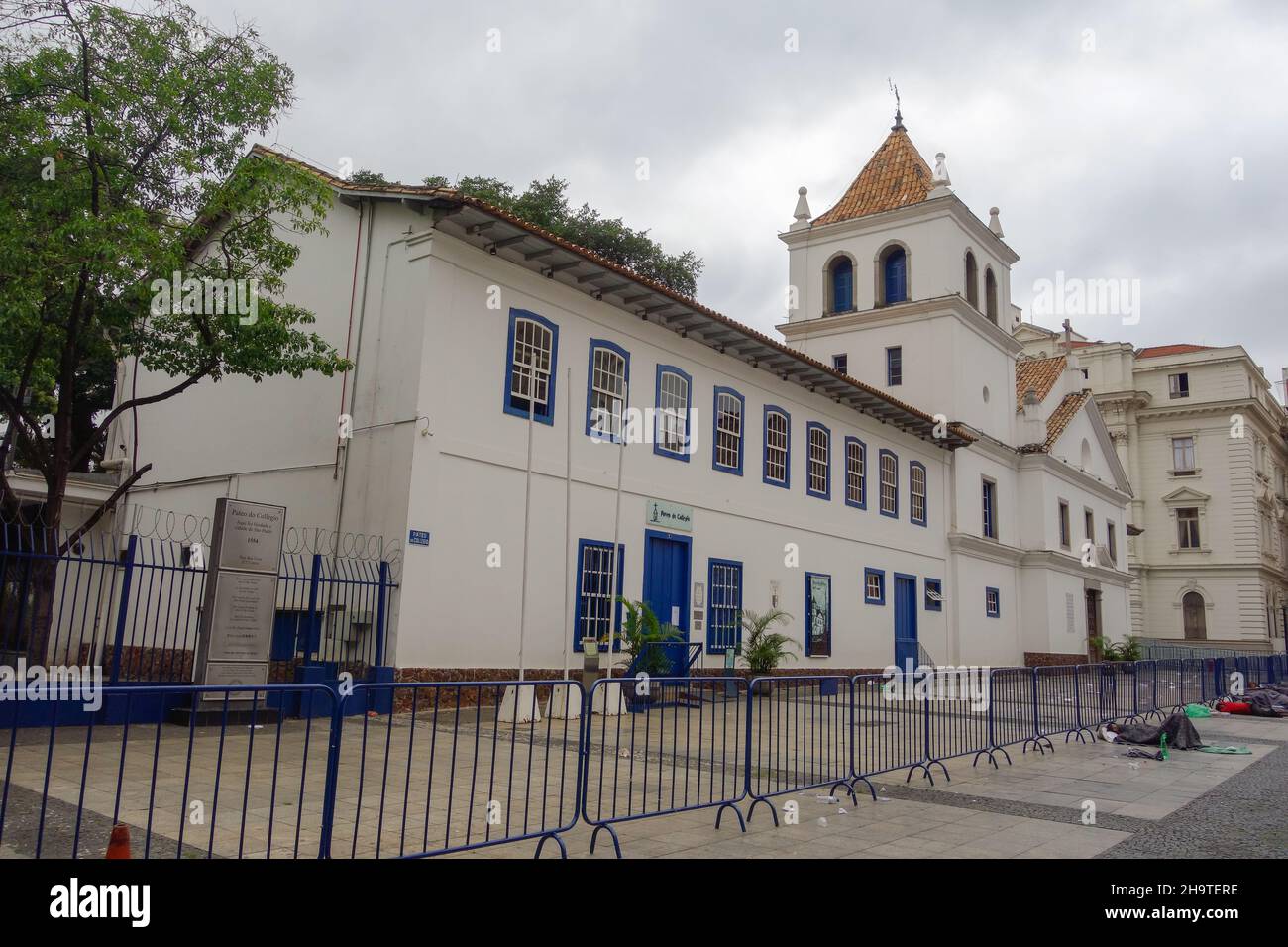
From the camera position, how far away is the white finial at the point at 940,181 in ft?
91.8

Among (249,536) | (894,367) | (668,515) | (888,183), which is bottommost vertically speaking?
(249,536)

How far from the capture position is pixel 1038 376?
33969 millimetres

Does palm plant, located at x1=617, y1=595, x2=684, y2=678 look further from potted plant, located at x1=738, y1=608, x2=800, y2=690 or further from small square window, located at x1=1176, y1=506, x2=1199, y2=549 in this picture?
small square window, located at x1=1176, y1=506, x2=1199, y2=549

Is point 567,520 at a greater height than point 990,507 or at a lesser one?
lesser

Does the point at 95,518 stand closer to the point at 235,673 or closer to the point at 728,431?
the point at 235,673

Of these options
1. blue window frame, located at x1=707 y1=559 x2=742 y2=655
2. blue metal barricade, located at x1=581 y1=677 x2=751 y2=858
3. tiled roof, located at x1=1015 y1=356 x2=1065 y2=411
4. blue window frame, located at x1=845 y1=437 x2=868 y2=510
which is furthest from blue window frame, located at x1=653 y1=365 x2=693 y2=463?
tiled roof, located at x1=1015 y1=356 x2=1065 y2=411

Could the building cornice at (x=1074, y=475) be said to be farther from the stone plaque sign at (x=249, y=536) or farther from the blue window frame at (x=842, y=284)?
the stone plaque sign at (x=249, y=536)

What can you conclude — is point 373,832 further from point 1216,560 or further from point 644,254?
point 1216,560

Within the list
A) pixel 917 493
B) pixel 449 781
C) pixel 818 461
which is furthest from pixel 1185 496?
pixel 449 781

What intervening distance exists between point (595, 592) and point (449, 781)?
313 inches

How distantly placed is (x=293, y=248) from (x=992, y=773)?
36.4ft

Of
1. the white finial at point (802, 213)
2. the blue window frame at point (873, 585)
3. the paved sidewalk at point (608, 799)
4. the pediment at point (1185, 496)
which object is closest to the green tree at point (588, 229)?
the white finial at point (802, 213)

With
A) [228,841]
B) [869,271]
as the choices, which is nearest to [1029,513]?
[869,271]
